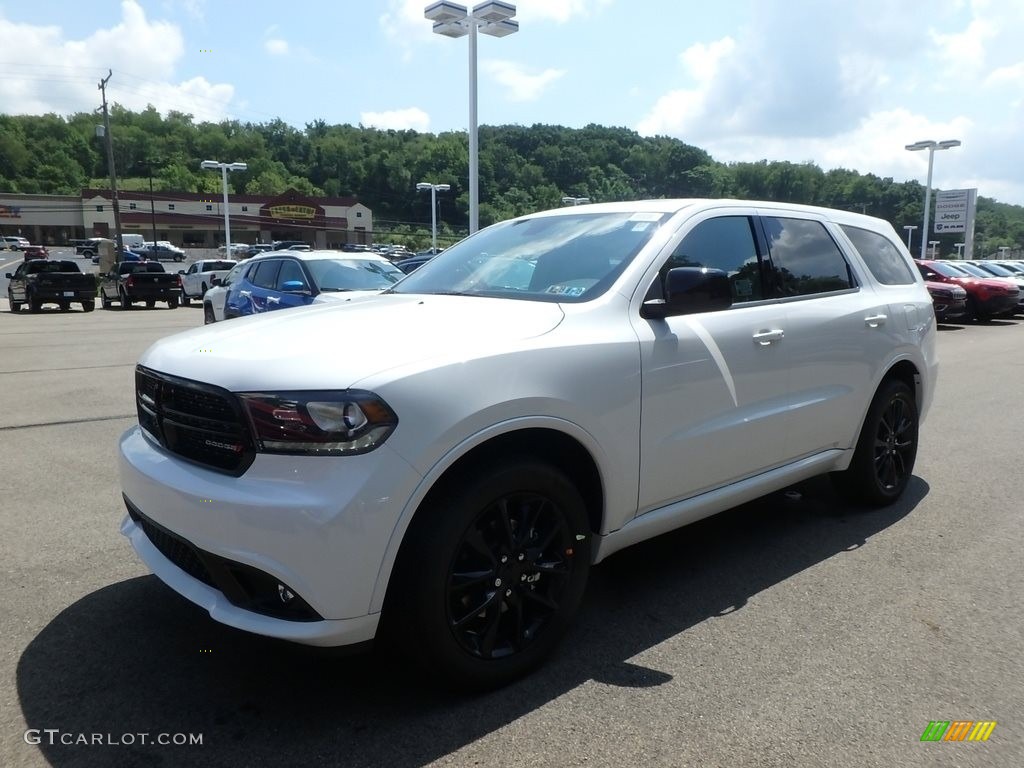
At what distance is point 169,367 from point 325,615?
43.3 inches

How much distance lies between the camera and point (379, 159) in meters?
115

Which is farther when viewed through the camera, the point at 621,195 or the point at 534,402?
the point at 621,195

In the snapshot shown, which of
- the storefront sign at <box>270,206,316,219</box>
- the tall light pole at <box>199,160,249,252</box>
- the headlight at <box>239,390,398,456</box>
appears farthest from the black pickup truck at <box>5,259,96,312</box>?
the storefront sign at <box>270,206,316,219</box>

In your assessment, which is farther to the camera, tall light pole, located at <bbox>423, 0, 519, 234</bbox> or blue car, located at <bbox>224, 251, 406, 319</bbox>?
tall light pole, located at <bbox>423, 0, 519, 234</bbox>

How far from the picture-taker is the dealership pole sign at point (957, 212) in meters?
46.4

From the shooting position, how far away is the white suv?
239cm

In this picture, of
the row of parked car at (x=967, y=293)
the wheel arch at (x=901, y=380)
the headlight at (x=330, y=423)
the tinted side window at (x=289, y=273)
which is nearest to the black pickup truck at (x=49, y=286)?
the tinted side window at (x=289, y=273)

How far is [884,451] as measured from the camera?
4.79 metres

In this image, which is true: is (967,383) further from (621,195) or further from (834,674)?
(621,195)

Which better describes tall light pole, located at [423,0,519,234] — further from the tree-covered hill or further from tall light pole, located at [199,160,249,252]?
the tree-covered hill

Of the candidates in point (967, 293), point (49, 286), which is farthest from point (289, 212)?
point (967, 293)

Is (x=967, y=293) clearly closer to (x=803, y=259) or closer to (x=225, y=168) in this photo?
(x=803, y=259)

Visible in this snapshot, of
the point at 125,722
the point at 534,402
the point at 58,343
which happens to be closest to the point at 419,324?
the point at 534,402

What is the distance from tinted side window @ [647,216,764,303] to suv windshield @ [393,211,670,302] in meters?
0.18
